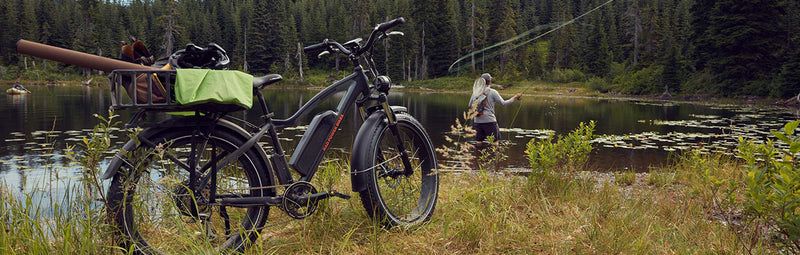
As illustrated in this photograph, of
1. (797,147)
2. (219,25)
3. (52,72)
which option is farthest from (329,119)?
(219,25)

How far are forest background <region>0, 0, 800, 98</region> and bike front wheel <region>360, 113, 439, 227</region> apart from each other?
749 inches

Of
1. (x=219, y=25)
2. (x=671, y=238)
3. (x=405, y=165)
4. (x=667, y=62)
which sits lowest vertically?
(x=671, y=238)

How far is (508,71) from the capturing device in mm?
49969

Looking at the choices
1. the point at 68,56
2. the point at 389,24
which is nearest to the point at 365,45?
the point at 389,24

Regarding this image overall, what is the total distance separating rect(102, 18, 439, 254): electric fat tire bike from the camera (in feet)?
7.97

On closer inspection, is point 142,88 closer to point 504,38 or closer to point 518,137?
point 518,137

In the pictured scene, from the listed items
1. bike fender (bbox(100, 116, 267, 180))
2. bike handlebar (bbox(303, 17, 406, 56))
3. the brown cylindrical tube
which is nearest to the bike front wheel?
bike handlebar (bbox(303, 17, 406, 56))

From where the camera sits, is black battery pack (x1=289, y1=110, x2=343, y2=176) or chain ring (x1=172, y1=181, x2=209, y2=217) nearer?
chain ring (x1=172, y1=181, x2=209, y2=217)

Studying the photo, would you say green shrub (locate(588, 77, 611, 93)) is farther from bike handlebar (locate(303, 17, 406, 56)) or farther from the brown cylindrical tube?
the brown cylindrical tube

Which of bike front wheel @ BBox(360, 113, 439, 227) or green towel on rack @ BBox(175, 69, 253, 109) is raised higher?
green towel on rack @ BBox(175, 69, 253, 109)

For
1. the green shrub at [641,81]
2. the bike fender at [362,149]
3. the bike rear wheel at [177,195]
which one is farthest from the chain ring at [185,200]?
the green shrub at [641,81]

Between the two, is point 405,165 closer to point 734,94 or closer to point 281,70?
point 734,94

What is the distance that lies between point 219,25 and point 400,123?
3509 inches

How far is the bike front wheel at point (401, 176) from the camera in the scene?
10.5 feet
